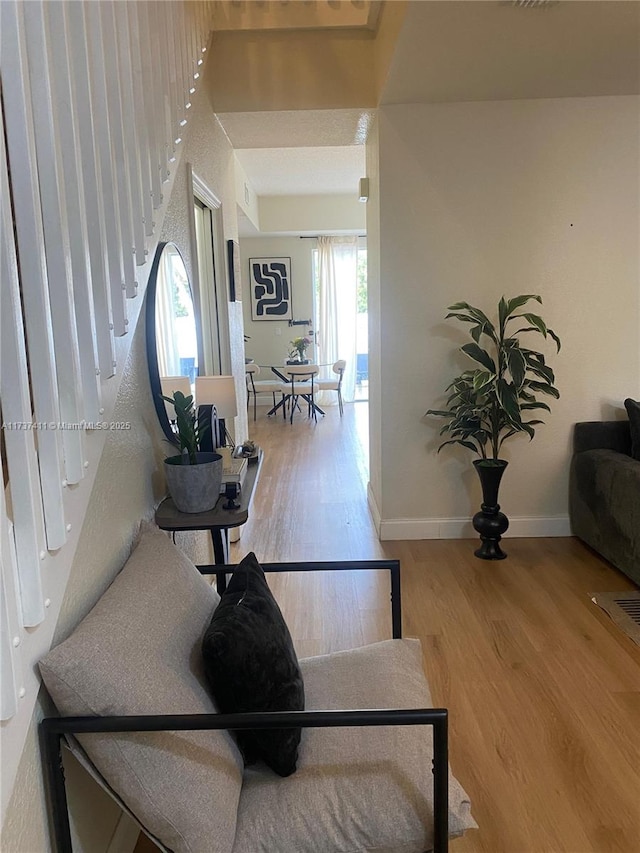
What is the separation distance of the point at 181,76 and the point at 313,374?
550 centimetres

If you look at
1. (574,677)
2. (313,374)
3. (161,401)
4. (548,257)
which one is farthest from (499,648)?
(313,374)

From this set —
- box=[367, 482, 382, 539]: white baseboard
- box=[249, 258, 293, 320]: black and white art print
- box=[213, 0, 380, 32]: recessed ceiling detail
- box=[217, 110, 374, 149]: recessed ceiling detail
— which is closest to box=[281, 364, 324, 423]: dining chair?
box=[249, 258, 293, 320]: black and white art print

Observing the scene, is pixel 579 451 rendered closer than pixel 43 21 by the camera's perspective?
No

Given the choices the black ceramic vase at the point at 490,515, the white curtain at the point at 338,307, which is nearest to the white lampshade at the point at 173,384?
the black ceramic vase at the point at 490,515

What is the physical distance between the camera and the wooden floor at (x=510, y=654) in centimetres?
175

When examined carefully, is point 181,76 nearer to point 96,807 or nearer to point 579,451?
point 96,807

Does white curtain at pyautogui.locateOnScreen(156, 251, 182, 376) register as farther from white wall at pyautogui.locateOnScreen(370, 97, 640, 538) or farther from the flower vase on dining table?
the flower vase on dining table

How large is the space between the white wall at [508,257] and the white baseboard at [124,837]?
7.85 ft

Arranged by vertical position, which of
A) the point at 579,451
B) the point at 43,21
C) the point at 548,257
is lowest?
the point at 579,451

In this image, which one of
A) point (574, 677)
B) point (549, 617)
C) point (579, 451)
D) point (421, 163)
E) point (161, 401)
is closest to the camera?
point (161, 401)

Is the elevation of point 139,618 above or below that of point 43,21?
below

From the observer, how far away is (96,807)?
142 centimetres

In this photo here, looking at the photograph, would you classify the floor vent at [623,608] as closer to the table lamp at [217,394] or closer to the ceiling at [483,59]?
the table lamp at [217,394]

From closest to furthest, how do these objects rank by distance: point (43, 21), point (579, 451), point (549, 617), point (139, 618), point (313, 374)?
point (43, 21)
point (139, 618)
point (549, 617)
point (579, 451)
point (313, 374)
